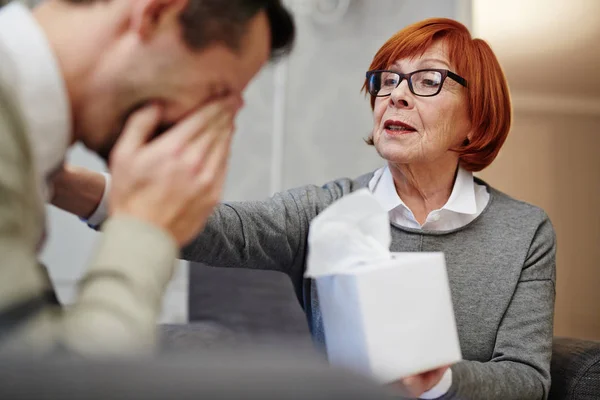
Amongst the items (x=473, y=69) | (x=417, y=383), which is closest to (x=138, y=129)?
(x=417, y=383)

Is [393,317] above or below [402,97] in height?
below

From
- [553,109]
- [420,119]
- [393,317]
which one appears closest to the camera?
[393,317]

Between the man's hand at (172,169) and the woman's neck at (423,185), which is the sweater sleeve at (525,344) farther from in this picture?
the man's hand at (172,169)

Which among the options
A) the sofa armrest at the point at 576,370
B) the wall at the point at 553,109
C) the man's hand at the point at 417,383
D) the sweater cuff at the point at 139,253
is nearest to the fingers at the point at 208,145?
the sweater cuff at the point at 139,253

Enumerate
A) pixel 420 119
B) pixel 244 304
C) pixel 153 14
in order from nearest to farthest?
1. pixel 153 14
2. pixel 420 119
3. pixel 244 304

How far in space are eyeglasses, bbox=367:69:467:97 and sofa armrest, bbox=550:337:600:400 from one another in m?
0.55

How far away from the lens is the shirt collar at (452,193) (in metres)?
1.38

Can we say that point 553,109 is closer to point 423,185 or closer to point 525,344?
point 423,185

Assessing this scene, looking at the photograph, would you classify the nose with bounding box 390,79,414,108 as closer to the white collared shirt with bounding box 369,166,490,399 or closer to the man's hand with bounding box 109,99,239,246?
the white collared shirt with bounding box 369,166,490,399

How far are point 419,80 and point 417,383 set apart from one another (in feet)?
2.18

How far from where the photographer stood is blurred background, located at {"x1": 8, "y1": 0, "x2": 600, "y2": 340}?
2.09m

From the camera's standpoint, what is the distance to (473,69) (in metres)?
1.43

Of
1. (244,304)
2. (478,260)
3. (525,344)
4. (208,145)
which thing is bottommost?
(244,304)

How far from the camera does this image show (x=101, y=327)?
50 cm
